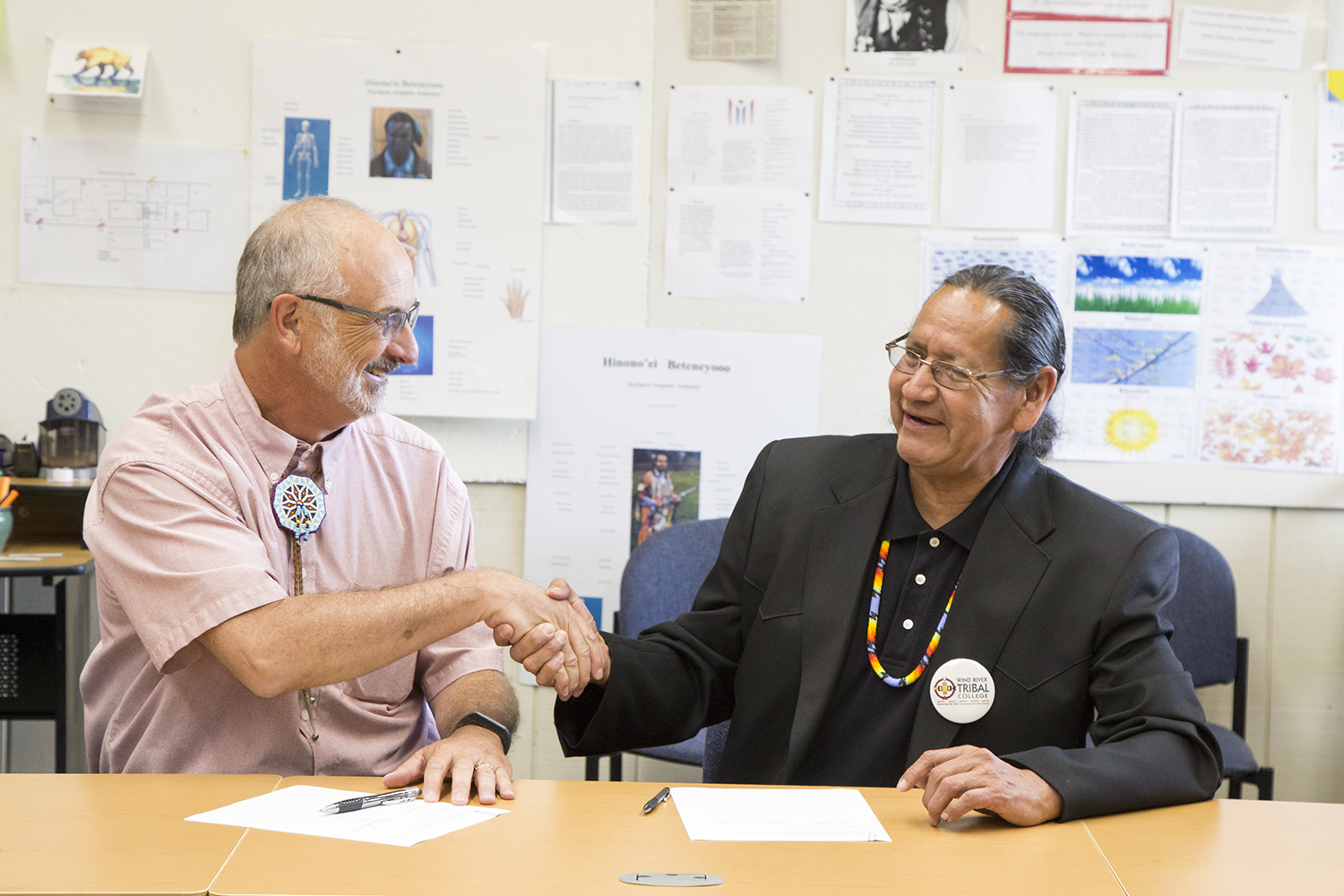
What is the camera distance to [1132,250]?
3287 millimetres

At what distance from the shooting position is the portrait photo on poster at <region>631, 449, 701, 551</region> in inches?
131

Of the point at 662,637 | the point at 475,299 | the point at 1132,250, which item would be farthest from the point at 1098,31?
the point at 662,637

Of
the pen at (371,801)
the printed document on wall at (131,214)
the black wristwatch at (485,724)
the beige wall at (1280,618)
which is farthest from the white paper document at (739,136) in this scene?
the pen at (371,801)

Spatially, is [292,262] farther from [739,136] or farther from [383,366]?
[739,136]

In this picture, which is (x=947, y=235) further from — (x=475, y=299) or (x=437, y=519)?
(x=437, y=519)

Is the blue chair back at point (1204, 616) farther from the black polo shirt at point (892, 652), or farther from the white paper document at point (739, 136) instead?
the white paper document at point (739, 136)

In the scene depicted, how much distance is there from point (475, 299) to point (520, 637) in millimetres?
1619

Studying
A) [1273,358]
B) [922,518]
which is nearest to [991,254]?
[1273,358]

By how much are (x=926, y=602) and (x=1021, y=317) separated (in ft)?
1.79

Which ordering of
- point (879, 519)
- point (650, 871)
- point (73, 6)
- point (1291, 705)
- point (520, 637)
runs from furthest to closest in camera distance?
point (1291, 705) → point (73, 6) → point (879, 519) → point (520, 637) → point (650, 871)

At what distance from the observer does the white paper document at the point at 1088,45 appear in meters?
3.25

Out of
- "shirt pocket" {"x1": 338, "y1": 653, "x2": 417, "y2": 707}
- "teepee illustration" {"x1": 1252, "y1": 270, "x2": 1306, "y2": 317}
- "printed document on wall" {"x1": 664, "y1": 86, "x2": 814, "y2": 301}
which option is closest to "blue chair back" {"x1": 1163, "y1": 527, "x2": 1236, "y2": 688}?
"teepee illustration" {"x1": 1252, "y1": 270, "x2": 1306, "y2": 317}

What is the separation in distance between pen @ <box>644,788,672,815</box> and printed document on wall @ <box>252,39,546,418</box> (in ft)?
6.07

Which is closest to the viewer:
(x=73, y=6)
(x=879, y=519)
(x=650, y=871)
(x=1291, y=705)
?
(x=650, y=871)
